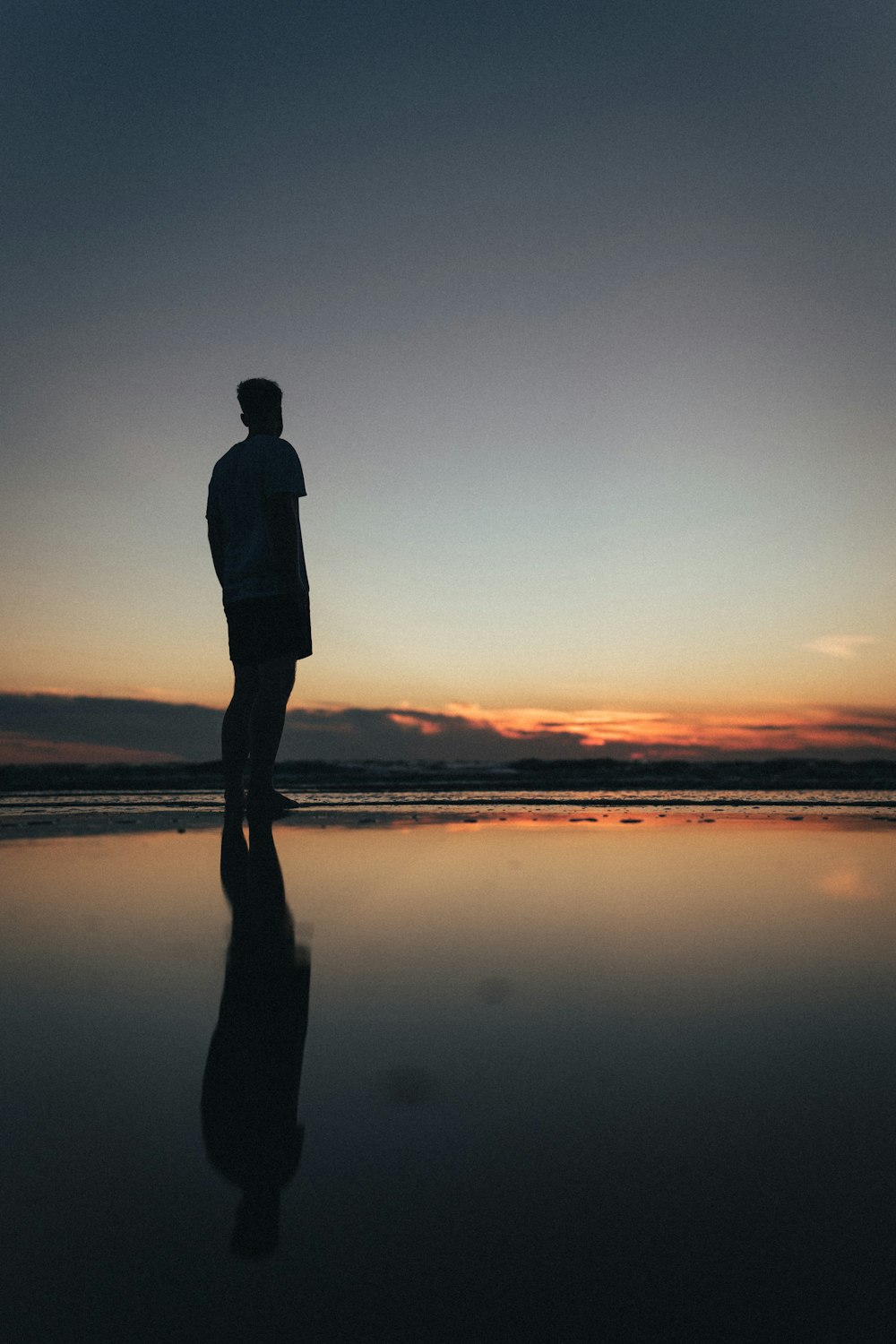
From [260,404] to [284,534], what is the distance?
755 millimetres

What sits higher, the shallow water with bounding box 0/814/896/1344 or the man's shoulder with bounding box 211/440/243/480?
the man's shoulder with bounding box 211/440/243/480

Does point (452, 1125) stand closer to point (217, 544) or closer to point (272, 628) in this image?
point (272, 628)

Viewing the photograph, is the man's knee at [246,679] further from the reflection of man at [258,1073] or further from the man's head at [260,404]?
the reflection of man at [258,1073]

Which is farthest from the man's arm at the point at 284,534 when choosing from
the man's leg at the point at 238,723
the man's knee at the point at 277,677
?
the man's leg at the point at 238,723

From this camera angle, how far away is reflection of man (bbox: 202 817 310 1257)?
3.21ft

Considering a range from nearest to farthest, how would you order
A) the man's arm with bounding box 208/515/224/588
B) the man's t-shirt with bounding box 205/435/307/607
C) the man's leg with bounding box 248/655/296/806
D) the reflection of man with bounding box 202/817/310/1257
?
1. the reflection of man with bounding box 202/817/310/1257
2. the man's leg with bounding box 248/655/296/806
3. the man's t-shirt with bounding box 205/435/307/607
4. the man's arm with bounding box 208/515/224/588

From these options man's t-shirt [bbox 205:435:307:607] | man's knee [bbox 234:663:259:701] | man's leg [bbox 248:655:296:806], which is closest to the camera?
man's leg [bbox 248:655:296:806]

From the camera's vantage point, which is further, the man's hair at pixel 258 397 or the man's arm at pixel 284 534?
the man's hair at pixel 258 397

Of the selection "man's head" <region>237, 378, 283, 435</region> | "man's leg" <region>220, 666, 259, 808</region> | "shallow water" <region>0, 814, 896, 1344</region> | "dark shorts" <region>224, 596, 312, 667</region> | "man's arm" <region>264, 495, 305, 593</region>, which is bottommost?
"shallow water" <region>0, 814, 896, 1344</region>

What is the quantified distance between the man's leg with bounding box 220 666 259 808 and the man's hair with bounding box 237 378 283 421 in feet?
4.12

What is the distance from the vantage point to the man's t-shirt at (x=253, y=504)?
4.29 m

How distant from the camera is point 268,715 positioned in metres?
4.17

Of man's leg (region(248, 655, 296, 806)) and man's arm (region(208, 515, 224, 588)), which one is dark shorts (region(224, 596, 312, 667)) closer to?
man's leg (region(248, 655, 296, 806))

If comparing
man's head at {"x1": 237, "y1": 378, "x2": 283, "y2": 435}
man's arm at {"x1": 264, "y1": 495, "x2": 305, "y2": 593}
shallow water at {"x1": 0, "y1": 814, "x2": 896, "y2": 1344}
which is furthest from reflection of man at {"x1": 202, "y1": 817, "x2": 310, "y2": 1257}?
man's head at {"x1": 237, "y1": 378, "x2": 283, "y2": 435}
